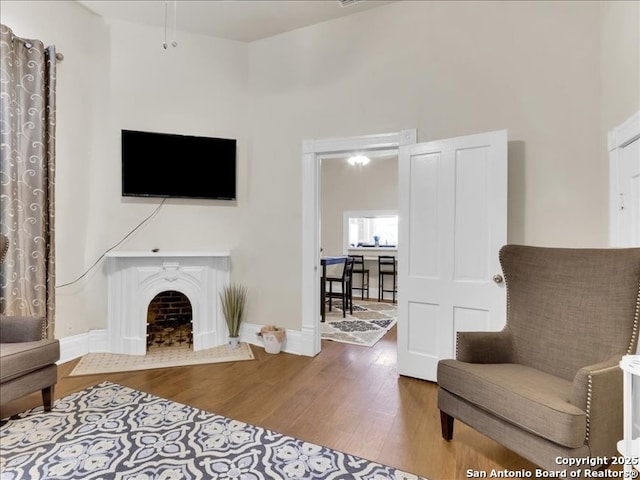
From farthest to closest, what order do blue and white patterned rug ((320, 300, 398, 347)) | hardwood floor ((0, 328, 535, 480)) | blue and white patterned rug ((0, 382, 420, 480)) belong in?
blue and white patterned rug ((320, 300, 398, 347)) → hardwood floor ((0, 328, 535, 480)) → blue and white patterned rug ((0, 382, 420, 480))

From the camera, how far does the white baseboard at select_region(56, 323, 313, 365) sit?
3.08 m

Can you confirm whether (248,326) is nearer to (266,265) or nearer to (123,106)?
(266,265)

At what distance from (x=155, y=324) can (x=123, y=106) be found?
2.29 meters

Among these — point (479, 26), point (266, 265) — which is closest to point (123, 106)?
point (266, 265)

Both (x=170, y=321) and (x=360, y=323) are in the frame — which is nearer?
(x=170, y=321)

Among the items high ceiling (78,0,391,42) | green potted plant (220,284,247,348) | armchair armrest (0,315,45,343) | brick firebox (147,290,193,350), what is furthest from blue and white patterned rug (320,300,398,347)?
high ceiling (78,0,391,42)

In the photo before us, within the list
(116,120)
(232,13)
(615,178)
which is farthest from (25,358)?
(615,178)

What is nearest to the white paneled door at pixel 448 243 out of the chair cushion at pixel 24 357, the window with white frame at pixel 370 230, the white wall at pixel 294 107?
the white wall at pixel 294 107

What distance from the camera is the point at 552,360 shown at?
1.84 m

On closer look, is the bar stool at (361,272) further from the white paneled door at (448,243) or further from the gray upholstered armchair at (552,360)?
the gray upholstered armchair at (552,360)

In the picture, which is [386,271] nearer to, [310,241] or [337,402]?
[310,241]

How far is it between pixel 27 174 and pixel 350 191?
5.14 meters

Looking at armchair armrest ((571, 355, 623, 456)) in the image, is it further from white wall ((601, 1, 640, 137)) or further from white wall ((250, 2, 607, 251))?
white wall ((601, 1, 640, 137))

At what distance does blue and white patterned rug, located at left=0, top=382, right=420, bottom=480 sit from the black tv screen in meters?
2.03
